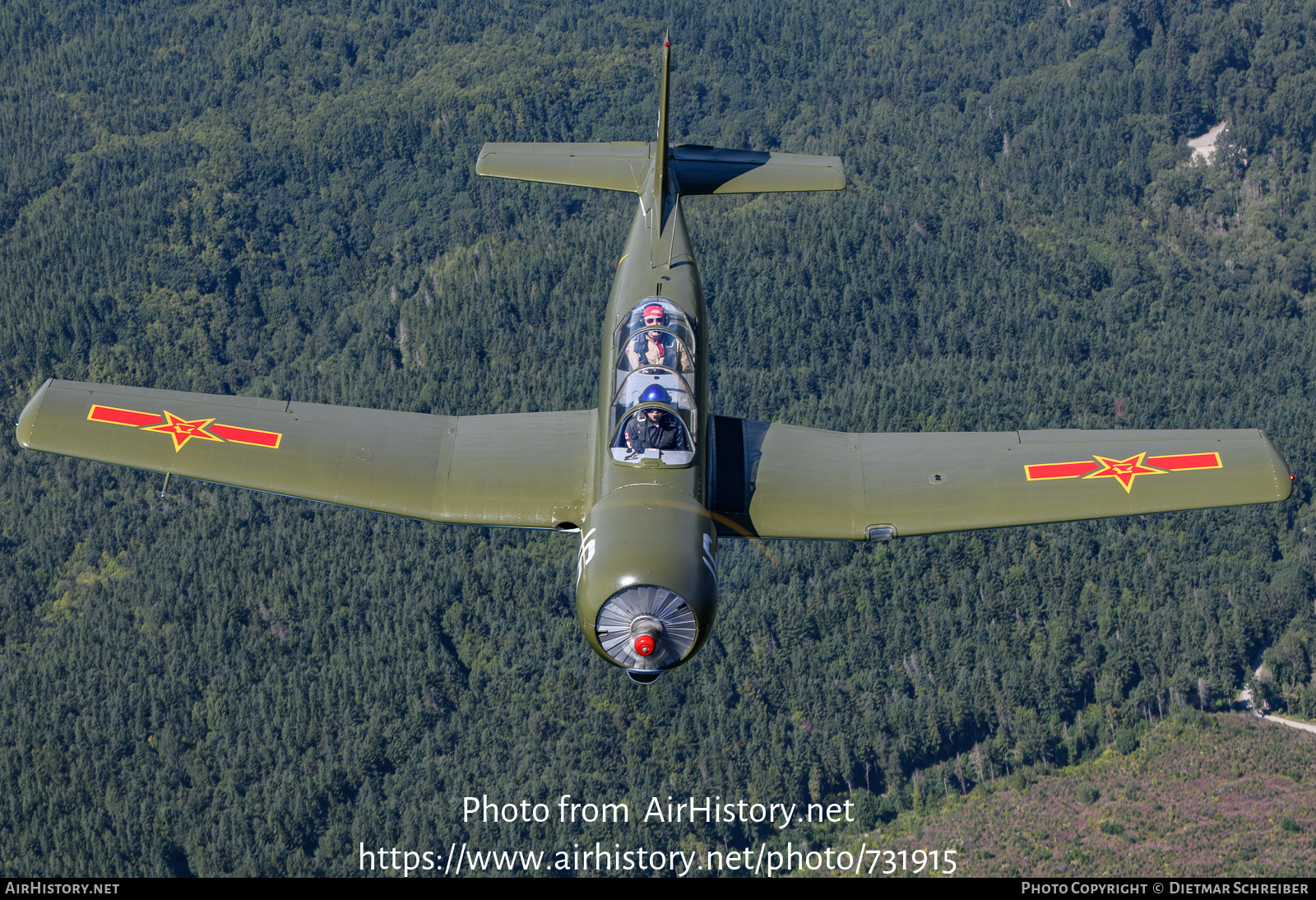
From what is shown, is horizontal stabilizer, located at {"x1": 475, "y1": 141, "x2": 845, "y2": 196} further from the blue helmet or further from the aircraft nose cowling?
the aircraft nose cowling

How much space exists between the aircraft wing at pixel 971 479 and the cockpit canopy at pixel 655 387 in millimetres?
2289

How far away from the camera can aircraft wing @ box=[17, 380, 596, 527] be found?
34531 millimetres

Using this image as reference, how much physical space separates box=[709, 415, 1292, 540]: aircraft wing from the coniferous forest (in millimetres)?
45548

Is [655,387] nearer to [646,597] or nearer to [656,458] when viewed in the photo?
[656,458]

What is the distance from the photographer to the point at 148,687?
86750mm

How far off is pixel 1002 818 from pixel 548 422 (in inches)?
2222

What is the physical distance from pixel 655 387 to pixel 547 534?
197ft

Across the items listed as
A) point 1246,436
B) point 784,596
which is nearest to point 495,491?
point 1246,436

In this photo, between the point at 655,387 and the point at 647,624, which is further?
the point at 655,387

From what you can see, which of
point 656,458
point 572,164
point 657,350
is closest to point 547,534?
point 572,164

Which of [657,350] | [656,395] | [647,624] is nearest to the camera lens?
[647,624]

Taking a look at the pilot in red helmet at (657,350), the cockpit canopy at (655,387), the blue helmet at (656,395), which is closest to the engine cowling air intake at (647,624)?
the cockpit canopy at (655,387)

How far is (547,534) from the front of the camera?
92.6 metres

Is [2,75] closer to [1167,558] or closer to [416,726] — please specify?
[416,726]
